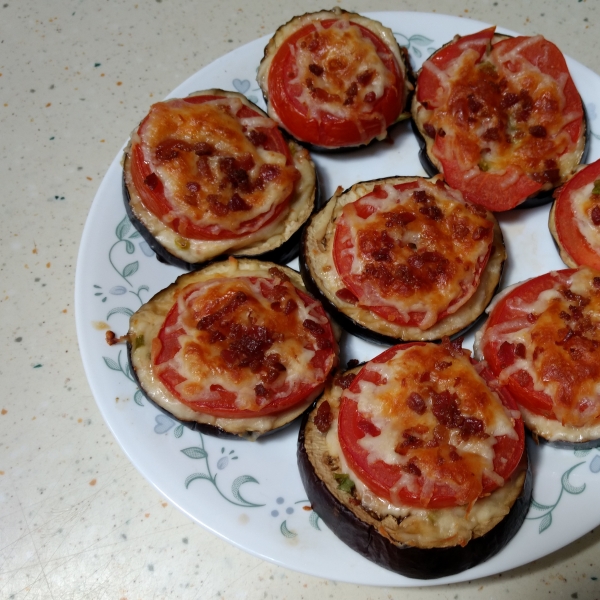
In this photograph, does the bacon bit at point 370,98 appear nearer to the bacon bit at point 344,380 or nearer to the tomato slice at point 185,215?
the tomato slice at point 185,215

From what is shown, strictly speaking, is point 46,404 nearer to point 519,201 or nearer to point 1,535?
point 1,535

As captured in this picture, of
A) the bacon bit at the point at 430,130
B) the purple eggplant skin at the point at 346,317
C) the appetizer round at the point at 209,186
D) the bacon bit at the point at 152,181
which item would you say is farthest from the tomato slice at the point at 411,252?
the bacon bit at the point at 152,181

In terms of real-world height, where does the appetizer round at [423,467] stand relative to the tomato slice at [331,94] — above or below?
below

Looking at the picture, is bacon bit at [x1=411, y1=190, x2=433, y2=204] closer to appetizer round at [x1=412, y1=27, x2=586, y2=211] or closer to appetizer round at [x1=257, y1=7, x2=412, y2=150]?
appetizer round at [x1=412, y1=27, x2=586, y2=211]

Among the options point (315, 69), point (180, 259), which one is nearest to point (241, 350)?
point (180, 259)

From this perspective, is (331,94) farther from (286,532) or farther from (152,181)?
(286,532)

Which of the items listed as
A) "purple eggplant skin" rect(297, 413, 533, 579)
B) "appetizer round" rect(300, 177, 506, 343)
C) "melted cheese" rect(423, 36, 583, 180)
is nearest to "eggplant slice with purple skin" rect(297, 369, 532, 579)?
"purple eggplant skin" rect(297, 413, 533, 579)
